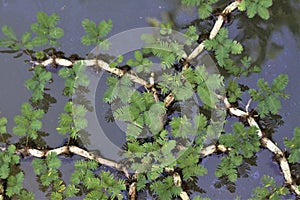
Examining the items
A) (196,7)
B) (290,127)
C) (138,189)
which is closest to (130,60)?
(196,7)

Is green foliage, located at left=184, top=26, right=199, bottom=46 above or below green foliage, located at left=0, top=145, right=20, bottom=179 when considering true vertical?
above

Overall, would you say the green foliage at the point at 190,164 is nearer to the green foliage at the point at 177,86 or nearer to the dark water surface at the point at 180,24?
the dark water surface at the point at 180,24

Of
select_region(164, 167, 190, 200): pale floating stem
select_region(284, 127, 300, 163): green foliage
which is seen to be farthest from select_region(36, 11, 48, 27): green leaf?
select_region(284, 127, 300, 163): green foliage

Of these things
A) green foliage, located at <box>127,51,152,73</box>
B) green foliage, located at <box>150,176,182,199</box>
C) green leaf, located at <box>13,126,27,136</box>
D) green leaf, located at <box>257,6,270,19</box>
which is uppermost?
green leaf, located at <box>257,6,270,19</box>

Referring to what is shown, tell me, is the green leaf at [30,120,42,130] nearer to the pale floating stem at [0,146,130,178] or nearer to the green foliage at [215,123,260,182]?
the pale floating stem at [0,146,130,178]

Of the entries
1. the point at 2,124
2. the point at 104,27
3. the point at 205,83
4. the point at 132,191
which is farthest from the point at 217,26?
the point at 2,124

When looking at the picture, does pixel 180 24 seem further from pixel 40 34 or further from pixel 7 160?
pixel 7 160
